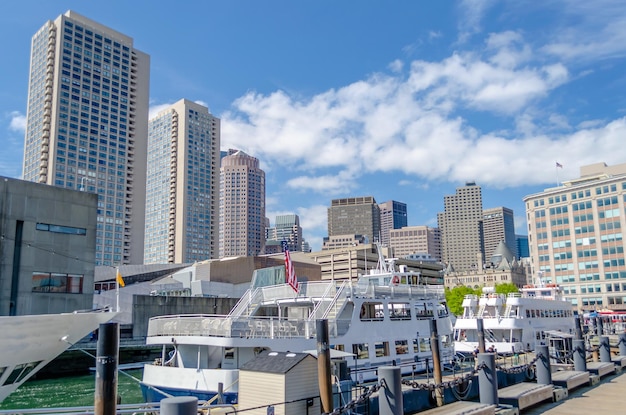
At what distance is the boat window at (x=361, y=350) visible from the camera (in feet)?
78.6

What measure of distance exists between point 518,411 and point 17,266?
39.1m

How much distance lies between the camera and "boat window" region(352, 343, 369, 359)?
23969 mm

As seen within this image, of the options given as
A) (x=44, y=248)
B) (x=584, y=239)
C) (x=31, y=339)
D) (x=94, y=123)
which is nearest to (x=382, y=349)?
(x=31, y=339)

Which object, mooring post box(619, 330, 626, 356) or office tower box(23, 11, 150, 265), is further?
office tower box(23, 11, 150, 265)

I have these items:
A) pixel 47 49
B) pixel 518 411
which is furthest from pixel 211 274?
pixel 47 49

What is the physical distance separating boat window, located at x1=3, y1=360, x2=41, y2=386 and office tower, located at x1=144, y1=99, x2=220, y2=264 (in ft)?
538

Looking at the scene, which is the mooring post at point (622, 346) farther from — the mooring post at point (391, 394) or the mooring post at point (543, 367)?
the mooring post at point (391, 394)

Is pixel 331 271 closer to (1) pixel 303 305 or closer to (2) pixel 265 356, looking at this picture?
(1) pixel 303 305

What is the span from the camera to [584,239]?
10581 centimetres

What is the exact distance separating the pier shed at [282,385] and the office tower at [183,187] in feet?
555

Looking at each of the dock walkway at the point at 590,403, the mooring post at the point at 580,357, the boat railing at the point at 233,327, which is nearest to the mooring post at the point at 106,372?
the boat railing at the point at 233,327

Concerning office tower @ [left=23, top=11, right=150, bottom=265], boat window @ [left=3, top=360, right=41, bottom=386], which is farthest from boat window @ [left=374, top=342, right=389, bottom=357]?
office tower @ [left=23, top=11, right=150, bottom=265]

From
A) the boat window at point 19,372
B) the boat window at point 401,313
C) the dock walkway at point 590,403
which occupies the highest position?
the boat window at point 401,313

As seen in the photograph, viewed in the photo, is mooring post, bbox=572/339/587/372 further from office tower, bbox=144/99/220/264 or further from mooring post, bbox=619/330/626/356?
office tower, bbox=144/99/220/264
